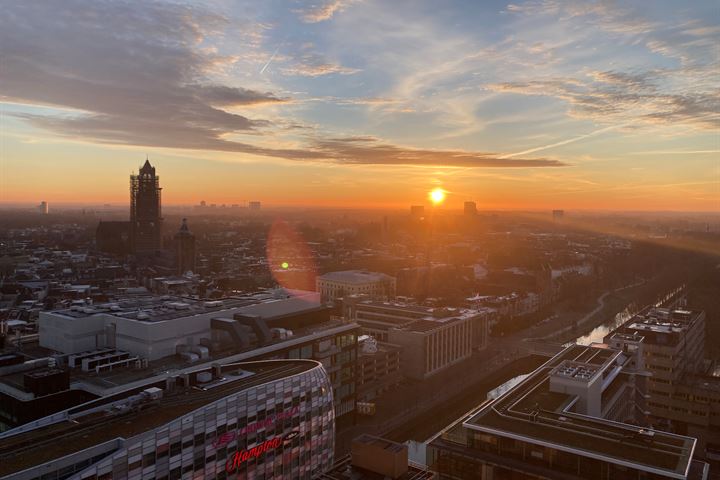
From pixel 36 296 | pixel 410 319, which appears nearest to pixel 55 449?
pixel 410 319

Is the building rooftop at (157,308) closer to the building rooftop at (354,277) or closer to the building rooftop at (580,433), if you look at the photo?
the building rooftop at (580,433)

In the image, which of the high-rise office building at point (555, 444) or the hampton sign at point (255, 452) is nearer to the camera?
the high-rise office building at point (555, 444)

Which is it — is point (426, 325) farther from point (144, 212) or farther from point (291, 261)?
point (144, 212)

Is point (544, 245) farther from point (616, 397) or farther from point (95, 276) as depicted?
point (616, 397)

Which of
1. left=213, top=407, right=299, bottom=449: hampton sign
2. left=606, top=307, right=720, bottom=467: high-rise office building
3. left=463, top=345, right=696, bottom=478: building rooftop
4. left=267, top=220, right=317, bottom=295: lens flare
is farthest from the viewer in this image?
left=267, top=220, right=317, bottom=295: lens flare

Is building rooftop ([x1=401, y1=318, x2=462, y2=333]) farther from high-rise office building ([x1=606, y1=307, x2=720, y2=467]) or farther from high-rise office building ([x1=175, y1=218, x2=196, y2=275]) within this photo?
high-rise office building ([x1=175, y1=218, x2=196, y2=275])

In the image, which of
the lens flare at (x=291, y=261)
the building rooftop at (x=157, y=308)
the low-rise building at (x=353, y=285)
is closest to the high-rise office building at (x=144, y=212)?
the lens flare at (x=291, y=261)

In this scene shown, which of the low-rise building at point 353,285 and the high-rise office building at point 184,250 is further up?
the high-rise office building at point 184,250

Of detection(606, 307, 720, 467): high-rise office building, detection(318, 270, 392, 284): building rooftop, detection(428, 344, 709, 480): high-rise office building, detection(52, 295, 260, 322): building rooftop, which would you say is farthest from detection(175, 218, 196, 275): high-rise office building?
detection(428, 344, 709, 480): high-rise office building
